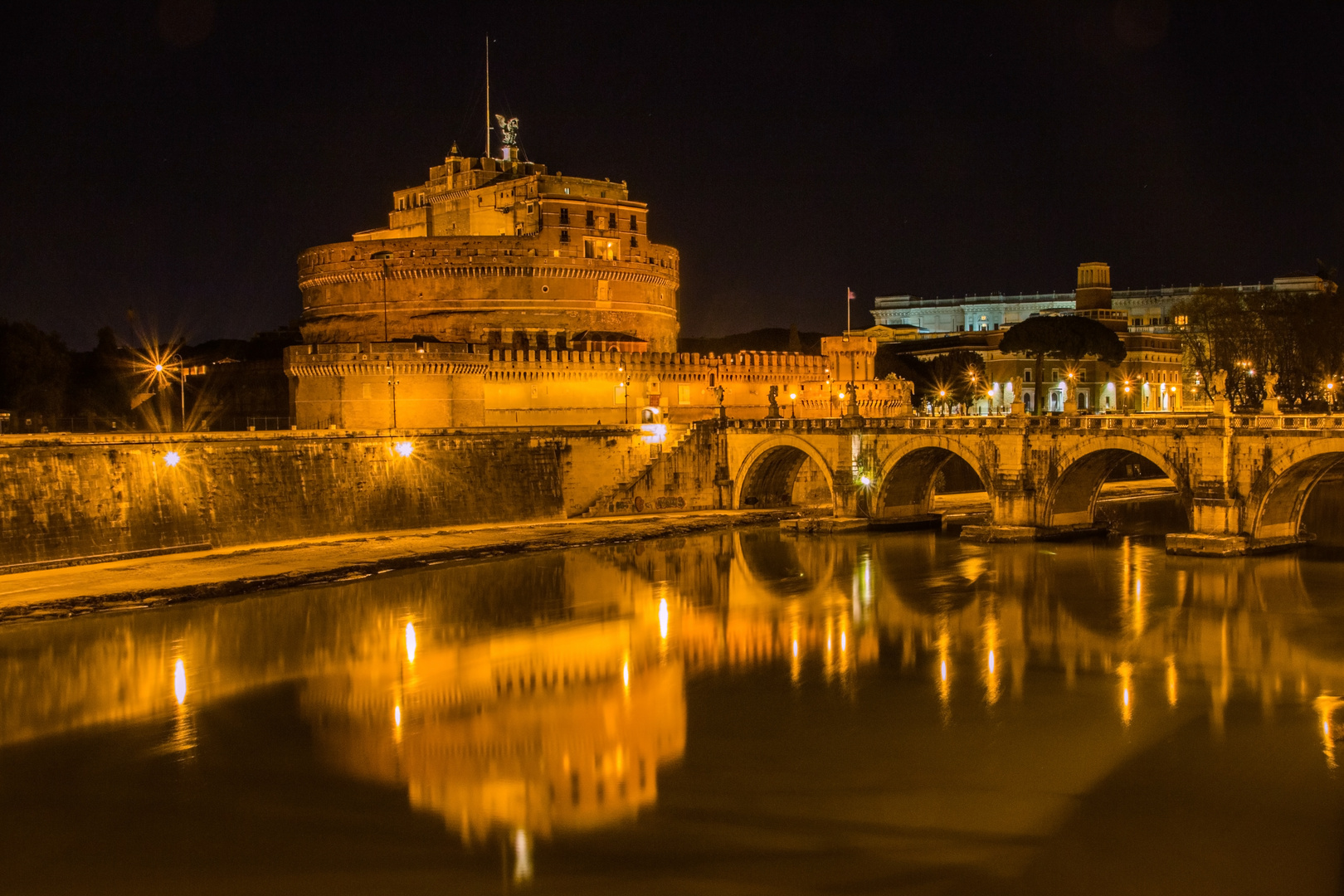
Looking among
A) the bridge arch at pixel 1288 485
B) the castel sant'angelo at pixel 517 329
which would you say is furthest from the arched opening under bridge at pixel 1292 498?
the castel sant'angelo at pixel 517 329

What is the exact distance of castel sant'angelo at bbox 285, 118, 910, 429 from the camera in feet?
149

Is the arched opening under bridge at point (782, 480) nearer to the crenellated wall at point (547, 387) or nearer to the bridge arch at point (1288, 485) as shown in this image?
the crenellated wall at point (547, 387)

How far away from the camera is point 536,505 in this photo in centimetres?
4388

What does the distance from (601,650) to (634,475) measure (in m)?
21.7

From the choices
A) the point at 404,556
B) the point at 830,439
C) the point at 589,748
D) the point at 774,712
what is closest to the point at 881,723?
the point at 774,712

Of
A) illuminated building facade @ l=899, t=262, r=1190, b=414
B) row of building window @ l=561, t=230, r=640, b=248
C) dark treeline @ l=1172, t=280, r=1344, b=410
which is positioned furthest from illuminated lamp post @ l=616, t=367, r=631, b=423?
illuminated building facade @ l=899, t=262, r=1190, b=414

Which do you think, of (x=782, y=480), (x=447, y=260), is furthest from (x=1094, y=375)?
(x=447, y=260)

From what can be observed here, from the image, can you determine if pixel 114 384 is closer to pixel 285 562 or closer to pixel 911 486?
pixel 285 562

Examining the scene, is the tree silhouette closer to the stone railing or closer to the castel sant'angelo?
the castel sant'angelo

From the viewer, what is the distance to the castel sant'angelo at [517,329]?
45.3 m

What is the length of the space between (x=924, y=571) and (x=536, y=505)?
1546 centimetres

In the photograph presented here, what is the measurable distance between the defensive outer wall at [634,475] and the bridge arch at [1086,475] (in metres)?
0.06

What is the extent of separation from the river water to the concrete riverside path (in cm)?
106

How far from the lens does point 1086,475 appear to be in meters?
38.7
